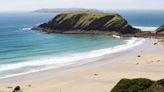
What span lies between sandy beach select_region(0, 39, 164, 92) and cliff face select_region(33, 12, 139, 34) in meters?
49.5

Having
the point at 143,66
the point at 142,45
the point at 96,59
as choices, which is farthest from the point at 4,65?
the point at 142,45

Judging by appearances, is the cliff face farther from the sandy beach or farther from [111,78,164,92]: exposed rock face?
[111,78,164,92]: exposed rock face

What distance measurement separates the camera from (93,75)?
49062 mm

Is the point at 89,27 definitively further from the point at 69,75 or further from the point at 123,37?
the point at 69,75

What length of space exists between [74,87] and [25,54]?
29.6 meters

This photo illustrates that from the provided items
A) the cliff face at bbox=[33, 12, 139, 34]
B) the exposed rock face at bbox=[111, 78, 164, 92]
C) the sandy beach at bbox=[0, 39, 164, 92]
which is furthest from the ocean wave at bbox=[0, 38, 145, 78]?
the cliff face at bbox=[33, 12, 139, 34]

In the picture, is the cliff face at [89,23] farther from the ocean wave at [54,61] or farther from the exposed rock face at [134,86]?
the exposed rock face at [134,86]

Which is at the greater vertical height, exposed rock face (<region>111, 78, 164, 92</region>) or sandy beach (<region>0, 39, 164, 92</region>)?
exposed rock face (<region>111, 78, 164, 92</region>)

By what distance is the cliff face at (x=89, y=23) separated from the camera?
118 meters

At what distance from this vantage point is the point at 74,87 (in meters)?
41.5

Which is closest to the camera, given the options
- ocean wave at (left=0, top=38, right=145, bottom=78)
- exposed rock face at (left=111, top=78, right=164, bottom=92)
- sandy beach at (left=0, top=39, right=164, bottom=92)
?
exposed rock face at (left=111, top=78, right=164, bottom=92)

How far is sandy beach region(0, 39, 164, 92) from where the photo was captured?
1633 inches

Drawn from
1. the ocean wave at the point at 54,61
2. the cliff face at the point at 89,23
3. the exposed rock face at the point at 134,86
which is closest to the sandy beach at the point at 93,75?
the ocean wave at the point at 54,61

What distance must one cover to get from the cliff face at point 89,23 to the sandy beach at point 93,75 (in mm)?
49503
